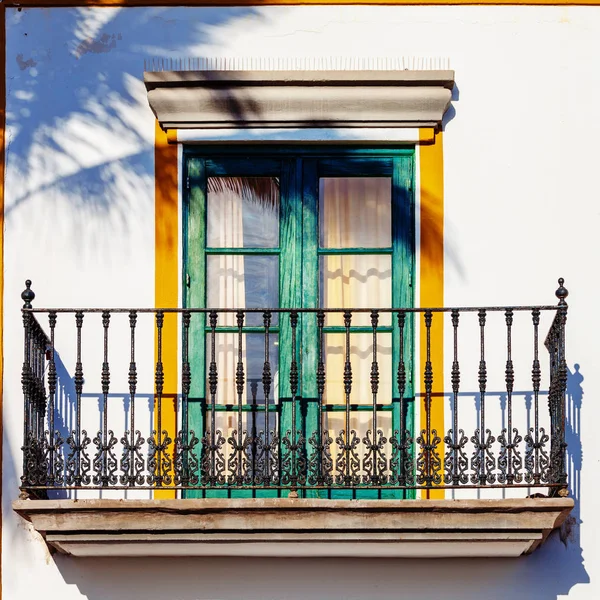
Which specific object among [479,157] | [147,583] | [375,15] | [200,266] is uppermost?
[375,15]

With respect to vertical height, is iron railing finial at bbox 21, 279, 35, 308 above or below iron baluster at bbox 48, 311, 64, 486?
above

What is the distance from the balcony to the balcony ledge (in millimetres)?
10

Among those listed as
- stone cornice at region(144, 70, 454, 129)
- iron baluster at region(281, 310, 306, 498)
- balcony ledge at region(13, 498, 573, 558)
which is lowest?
balcony ledge at region(13, 498, 573, 558)

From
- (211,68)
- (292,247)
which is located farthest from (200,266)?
(211,68)

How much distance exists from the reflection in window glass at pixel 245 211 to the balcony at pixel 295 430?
51cm

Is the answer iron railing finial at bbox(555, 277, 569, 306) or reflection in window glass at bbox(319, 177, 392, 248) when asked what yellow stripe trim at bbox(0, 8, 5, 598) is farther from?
iron railing finial at bbox(555, 277, 569, 306)

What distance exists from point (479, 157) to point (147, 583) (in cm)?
337

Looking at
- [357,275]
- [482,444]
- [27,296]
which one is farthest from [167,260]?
[482,444]

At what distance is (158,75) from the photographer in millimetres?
10820

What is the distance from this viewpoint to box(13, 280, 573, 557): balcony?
9.99 metres

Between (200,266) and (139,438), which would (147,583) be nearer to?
(139,438)

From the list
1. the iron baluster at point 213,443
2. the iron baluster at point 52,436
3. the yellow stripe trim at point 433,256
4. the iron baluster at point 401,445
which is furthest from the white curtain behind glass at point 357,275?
the iron baluster at point 52,436

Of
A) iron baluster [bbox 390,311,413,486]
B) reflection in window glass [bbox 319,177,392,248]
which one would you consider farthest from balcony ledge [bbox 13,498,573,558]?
reflection in window glass [bbox 319,177,392,248]

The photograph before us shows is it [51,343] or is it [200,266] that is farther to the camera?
[200,266]
